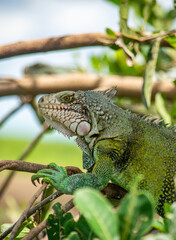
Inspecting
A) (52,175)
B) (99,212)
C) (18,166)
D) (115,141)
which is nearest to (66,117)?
(115,141)

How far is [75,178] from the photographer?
1794mm

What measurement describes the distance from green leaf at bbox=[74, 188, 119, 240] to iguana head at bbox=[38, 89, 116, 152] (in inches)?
50.1

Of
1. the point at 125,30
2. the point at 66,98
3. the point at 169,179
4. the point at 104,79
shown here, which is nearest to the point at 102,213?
the point at 169,179

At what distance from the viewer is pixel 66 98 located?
218cm

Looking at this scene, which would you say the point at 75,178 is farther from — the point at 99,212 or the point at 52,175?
the point at 99,212

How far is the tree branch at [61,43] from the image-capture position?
256 centimetres

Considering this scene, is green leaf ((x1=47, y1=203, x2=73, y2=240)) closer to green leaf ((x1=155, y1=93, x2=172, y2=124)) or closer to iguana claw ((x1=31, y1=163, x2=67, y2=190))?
iguana claw ((x1=31, y1=163, x2=67, y2=190))

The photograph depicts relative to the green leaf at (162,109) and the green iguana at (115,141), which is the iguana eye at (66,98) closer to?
the green iguana at (115,141)

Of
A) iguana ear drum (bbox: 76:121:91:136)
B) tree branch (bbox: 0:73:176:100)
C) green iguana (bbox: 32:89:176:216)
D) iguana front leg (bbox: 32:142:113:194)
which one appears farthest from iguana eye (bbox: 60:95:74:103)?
tree branch (bbox: 0:73:176:100)

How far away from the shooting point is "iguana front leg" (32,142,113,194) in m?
1.75

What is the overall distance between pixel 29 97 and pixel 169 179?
2.20 metres

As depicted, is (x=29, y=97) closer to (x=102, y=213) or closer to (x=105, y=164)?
(x=105, y=164)

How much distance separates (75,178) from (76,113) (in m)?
0.51

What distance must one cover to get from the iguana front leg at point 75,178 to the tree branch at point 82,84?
1658 millimetres
